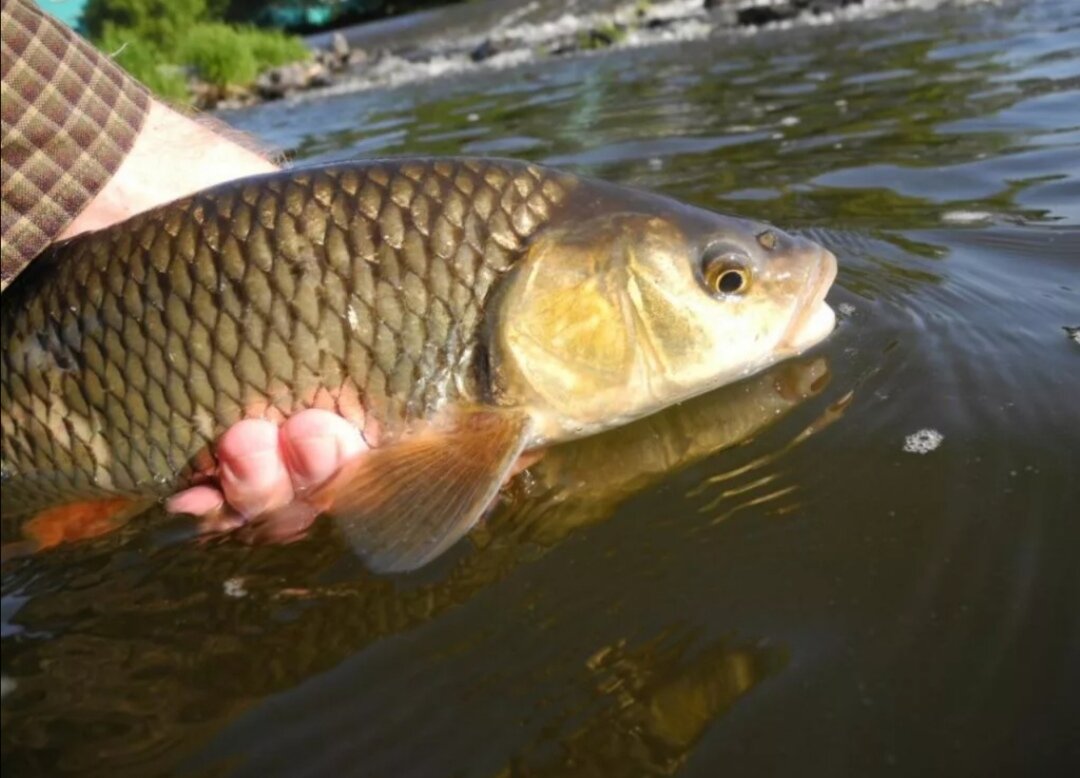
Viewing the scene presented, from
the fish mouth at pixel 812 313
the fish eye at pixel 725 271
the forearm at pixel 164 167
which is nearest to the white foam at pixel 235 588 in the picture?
the forearm at pixel 164 167

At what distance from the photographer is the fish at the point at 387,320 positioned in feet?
7.36

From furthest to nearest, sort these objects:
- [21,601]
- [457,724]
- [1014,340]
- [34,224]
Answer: [1014,340]
[34,224]
[21,601]
[457,724]

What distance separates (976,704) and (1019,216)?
2.96 metres

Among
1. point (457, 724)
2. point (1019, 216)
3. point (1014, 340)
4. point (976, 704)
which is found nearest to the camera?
point (976, 704)

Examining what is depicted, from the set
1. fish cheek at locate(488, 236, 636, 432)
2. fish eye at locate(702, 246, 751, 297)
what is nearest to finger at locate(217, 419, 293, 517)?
fish cheek at locate(488, 236, 636, 432)

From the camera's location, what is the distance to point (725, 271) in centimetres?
231

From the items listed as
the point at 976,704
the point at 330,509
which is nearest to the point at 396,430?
the point at 330,509

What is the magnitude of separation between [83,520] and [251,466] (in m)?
0.59

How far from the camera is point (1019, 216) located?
384 cm

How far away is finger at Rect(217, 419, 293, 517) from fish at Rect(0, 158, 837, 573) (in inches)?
1.7

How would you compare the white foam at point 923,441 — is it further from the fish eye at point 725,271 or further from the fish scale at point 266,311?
the fish scale at point 266,311

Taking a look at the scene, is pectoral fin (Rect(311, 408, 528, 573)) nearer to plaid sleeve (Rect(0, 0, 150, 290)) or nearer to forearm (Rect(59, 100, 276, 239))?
plaid sleeve (Rect(0, 0, 150, 290))

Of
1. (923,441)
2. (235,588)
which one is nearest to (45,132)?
(235,588)

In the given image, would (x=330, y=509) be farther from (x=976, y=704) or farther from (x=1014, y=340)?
(x=1014, y=340)
